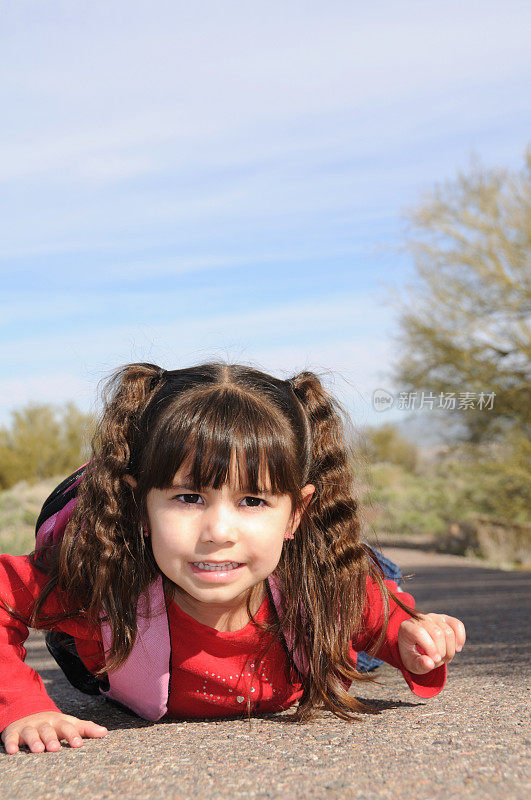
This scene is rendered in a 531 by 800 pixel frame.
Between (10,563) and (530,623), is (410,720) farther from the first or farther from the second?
(530,623)

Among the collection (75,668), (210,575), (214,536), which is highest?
(214,536)

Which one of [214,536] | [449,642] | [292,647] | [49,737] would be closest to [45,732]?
[49,737]

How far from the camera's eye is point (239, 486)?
7.20ft

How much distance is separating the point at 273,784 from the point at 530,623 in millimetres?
3073

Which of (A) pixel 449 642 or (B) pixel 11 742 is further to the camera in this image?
(A) pixel 449 642

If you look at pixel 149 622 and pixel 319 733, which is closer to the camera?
pixel 319 733

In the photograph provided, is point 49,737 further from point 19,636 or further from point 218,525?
point 218,525

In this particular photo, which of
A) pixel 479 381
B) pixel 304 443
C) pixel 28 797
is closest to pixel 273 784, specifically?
pixel 28 797

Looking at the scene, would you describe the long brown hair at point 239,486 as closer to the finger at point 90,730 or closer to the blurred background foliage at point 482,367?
the finger at point 90,730

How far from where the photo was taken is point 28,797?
1.70 m

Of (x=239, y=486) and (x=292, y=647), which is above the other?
(x=239, y=486)

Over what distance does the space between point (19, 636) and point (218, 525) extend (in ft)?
2.44

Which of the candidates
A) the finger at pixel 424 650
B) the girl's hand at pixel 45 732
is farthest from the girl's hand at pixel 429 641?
the girl's hand at pixel 45 732

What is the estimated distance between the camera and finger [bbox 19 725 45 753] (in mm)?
2090
